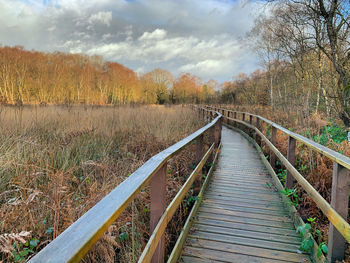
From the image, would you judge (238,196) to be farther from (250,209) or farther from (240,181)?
(240,181)

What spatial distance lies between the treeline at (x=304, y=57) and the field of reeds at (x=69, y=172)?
4703mm

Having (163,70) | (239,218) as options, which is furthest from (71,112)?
(163,70)

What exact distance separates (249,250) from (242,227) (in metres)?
0.50

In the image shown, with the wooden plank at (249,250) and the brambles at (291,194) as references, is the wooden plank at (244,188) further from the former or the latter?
the wooden plank at (249,250)

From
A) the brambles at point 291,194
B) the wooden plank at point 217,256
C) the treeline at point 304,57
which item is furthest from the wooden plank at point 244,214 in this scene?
the treeline at point 304,57

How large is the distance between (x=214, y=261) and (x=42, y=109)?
306 inches

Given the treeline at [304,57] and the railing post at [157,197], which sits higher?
the treeline at [304,57]

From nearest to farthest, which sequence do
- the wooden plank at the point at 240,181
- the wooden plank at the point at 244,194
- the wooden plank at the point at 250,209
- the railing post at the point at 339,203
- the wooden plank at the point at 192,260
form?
1. the railing post at the point at 339,203
2. the wooden plank at the point at 192,260
3. the wooden plank at the point at 250,209
4. the wooden plank at the point at 244,194
5. the wooden plank at the point at 240,181

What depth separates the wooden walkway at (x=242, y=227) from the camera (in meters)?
2.56

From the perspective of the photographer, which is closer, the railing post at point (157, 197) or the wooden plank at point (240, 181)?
the railing post at point (157, 197)

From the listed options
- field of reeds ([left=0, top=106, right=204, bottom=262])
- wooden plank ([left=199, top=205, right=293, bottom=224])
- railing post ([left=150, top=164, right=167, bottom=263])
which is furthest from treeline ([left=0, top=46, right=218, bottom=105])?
railing post ([left=150, top=164, right=167, bottom=263])

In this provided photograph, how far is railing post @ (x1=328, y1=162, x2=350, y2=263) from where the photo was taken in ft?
6.89

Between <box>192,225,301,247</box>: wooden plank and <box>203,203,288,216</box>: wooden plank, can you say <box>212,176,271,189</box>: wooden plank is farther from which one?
<box>192,225,301,247</box>: wooden plank

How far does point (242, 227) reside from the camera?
10.3 ft
